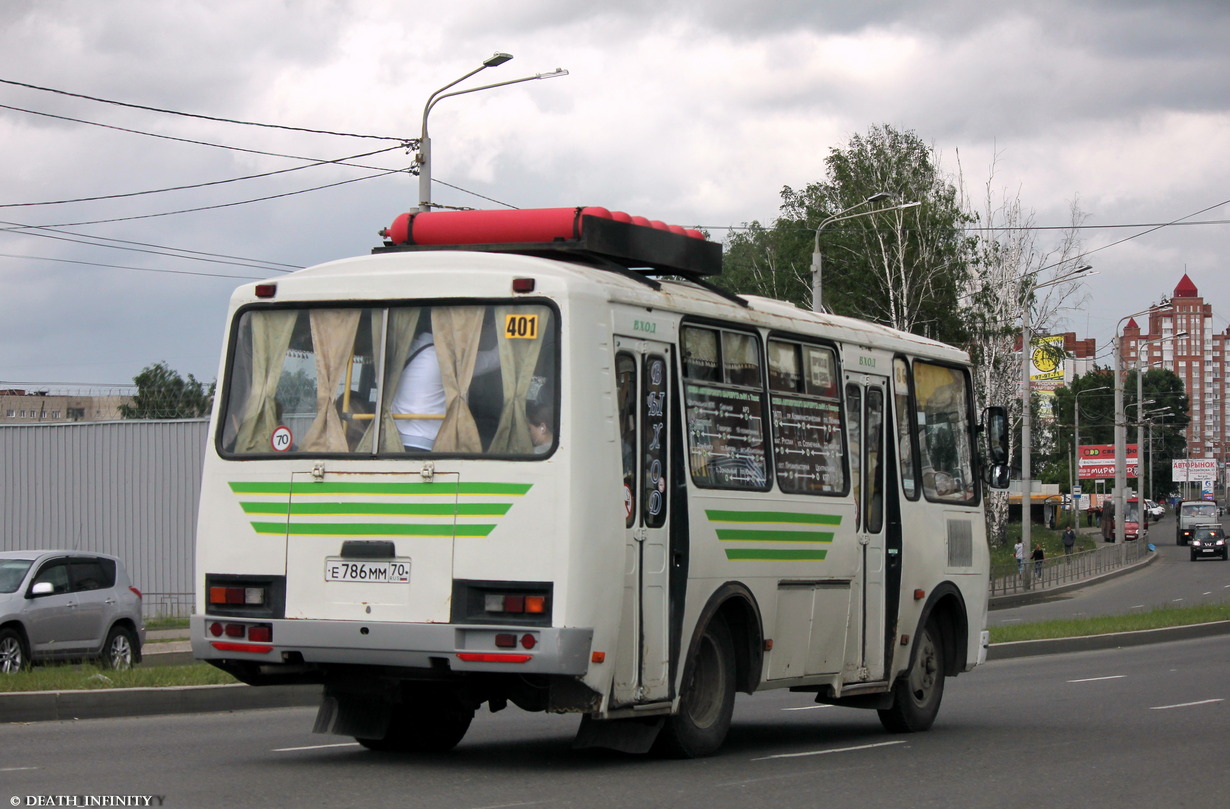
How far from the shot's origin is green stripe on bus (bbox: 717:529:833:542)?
10688mm

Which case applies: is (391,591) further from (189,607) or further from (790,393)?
(189,607)

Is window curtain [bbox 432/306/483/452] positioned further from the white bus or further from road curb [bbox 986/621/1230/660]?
road curb [bbox 986/621/1230/660]

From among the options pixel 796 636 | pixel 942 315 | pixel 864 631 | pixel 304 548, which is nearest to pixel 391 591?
pixel 304 548

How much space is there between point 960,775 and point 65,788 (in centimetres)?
541

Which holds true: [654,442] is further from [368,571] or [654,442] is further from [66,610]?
[66,610]

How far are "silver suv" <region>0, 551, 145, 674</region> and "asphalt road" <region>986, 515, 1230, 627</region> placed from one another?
1901cm

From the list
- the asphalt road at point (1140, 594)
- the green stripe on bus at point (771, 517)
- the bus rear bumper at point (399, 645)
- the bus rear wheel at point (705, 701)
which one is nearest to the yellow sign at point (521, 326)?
the bus rear bumper at point (399, 645)

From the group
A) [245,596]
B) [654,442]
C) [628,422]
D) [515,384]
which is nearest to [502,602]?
[515,384]

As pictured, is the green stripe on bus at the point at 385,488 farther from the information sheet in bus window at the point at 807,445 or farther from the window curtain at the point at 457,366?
the information sheet in bus window at the point at 807,445

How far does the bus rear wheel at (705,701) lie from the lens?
10.5m

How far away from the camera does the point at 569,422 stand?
9.27 metres

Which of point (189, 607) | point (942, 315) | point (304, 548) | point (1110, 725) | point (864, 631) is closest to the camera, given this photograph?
point (304, 548)

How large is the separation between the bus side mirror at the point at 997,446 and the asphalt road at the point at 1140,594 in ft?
64.5

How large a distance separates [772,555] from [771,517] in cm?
26
